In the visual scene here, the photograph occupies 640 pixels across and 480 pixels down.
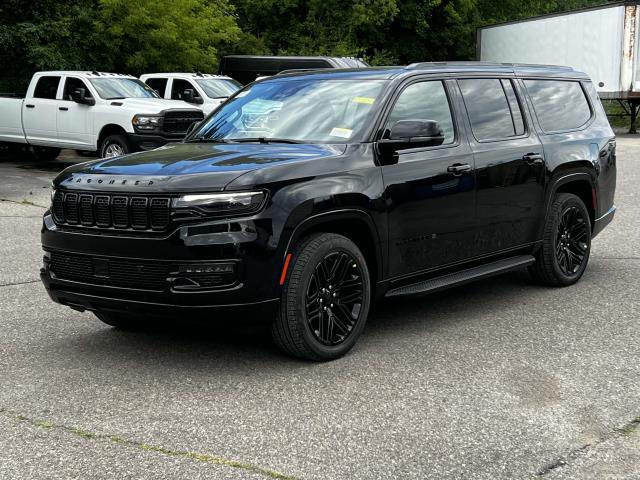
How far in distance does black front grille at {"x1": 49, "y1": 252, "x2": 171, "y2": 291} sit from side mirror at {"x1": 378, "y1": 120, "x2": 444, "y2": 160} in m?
1.69

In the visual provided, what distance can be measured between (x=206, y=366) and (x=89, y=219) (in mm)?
1104

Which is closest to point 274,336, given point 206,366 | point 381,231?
point 206,366

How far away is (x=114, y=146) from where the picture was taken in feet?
56.3

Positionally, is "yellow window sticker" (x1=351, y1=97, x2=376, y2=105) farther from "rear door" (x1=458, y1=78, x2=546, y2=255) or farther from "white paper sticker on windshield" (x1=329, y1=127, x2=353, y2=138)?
"rear door" (x1=458, y1=78, x2=546, y2=255)

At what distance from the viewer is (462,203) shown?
636cm

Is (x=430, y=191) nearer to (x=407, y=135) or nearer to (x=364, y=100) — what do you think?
(x=407, y=135)

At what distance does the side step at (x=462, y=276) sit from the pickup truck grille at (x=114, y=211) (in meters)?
1.68

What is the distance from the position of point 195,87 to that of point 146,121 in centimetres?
389

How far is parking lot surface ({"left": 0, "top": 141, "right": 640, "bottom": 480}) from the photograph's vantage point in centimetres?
404

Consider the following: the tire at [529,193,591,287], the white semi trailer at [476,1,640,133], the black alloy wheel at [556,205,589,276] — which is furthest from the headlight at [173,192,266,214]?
the white semi trailer at [476,1,640,133]

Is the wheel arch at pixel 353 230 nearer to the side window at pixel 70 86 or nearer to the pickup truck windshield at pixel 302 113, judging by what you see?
the pickup truck windshield at pixel 302 113

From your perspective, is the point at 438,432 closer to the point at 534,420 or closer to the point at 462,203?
the point at 534,420

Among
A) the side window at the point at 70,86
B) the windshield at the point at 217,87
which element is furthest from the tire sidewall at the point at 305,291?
the windshield at the point at 217,87

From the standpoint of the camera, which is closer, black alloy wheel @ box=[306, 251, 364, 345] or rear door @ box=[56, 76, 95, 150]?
black alloy wheel @ box=[306, 251, 364, 345]
